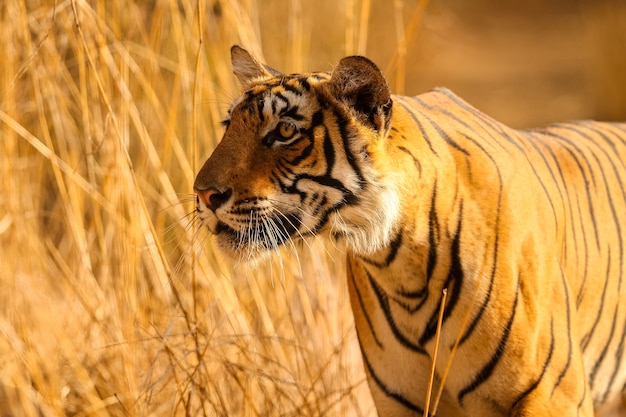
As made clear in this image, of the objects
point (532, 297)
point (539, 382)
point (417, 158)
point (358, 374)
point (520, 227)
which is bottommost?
point (358, 374)

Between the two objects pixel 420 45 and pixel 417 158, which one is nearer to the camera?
pixel 417 158

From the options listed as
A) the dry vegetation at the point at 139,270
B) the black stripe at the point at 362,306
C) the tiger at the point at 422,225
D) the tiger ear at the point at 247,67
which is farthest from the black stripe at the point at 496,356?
the tiger ear at the point at 247,67

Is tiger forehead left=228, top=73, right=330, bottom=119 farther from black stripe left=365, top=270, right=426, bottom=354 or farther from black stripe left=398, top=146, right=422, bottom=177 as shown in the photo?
black stripe left=365, top=270, right=426, bottom=354

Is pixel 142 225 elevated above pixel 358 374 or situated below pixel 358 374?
above

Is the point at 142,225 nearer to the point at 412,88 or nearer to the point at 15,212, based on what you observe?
the point at 15,212

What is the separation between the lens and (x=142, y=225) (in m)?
3.27

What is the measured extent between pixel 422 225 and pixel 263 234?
1.30 feet

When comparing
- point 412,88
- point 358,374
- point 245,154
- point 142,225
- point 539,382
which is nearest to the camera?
point 245,154

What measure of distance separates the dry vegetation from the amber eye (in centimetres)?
38

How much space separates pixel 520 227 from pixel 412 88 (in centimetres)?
945

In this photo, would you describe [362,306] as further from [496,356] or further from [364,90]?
[364,90]

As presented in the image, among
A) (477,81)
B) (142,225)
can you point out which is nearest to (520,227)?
(142,225)

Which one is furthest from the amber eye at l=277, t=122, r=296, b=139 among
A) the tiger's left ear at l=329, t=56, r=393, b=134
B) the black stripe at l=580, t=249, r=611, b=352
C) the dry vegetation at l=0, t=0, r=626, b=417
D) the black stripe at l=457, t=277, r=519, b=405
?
the black stripe at l=580, t=249, r=611, b=352

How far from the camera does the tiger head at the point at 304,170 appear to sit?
7.45 feet
